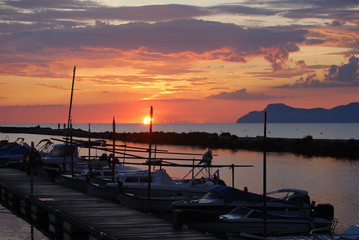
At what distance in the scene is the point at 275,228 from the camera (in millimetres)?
23172

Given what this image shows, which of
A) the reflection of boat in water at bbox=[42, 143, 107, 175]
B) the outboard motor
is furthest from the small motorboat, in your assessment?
the reflection of boat in water at bbox=[42, 143, 107, 175]

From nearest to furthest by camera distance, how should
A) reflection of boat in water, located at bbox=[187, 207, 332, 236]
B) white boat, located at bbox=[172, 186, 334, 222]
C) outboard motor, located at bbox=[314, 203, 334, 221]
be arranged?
reflection of boat in water, located at bbox=[187, 207, 332, 236] < white boat, located at bbox=[172, 186, 334, 222] < outboard motor, located at bbox=[314, 203, 334, 221]

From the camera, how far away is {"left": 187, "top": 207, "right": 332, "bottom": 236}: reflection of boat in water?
73.0ft

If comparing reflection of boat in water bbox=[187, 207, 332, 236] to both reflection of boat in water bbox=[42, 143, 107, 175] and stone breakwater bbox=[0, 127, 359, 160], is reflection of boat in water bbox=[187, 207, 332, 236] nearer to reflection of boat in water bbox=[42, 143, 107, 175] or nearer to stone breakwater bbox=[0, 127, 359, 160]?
reflection of boat in water bbox=[42, 143, 107, 175]

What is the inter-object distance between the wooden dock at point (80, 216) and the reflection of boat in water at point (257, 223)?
10.5 ft

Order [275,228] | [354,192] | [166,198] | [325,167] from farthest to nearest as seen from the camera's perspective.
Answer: [325,167] → [354,192] → [166,198] → [275,228]

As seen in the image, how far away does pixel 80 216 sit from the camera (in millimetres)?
20531

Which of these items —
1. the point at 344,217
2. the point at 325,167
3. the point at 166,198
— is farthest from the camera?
the point at 325,167

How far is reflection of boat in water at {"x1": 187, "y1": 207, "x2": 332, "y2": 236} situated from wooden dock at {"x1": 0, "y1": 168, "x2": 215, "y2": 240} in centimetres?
319

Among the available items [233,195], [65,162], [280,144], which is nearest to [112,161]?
[233,195]

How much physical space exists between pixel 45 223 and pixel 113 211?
14.8 ft

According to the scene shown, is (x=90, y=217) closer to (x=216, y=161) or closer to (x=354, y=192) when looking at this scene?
(x=354, y=192)

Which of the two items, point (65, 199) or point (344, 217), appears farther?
point (344, 217)

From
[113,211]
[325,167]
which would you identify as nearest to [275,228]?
[113,211]
